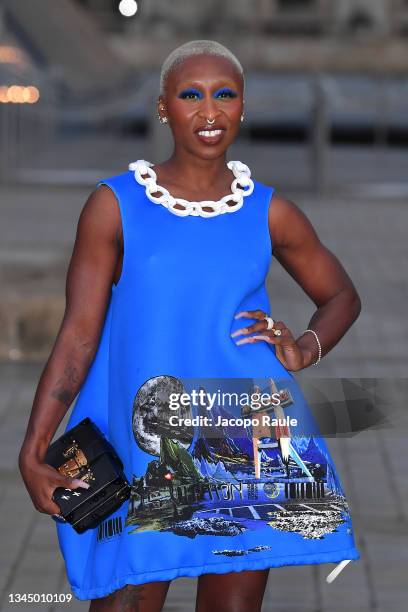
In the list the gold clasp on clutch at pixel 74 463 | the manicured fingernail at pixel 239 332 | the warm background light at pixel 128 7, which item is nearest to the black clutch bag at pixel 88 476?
the gold clasp on clutch at pixel 74 463

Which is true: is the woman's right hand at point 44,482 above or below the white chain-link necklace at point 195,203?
below

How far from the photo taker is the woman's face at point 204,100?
294cm

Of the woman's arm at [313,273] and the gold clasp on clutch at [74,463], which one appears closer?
the gold clasp on clutch at [74,463]

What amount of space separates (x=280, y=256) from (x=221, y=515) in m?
0.58

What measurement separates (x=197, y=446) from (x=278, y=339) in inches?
10.5

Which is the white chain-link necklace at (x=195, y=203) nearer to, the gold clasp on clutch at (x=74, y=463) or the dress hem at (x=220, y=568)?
the gold clasp on clutch at (x=74, y=463)

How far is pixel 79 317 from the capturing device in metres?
2.97

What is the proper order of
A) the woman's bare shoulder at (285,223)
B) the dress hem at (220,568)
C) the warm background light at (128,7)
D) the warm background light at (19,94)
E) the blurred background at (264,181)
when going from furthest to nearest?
the warm background light at (19,94)
the blurred background at (264,181)
the warm background light at (128,7)
the woman's bare shoulder at (285,223)
the dress hem at (220,568)

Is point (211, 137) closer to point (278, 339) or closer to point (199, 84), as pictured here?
point (199, 84)

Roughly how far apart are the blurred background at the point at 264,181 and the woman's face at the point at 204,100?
1.18 feet

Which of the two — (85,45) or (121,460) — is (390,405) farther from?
(85,45)

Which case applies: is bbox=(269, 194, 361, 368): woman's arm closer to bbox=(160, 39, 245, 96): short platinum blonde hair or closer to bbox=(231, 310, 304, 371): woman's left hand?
bbox=(231, 310, 304, 371): woman's left hand

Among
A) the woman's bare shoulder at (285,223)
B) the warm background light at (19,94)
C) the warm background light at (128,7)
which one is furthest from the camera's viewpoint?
the warm background light at (19,94)

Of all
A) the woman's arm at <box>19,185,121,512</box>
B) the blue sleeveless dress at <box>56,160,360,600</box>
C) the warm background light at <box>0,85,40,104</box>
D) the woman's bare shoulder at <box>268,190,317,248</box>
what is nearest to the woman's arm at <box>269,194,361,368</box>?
the woman's bare shoulder at <box>268,190,317,248</box>
